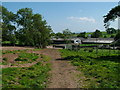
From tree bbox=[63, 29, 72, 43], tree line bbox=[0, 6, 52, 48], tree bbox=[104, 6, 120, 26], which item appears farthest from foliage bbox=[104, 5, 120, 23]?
tree bbox=[63, 29, 72, 43]

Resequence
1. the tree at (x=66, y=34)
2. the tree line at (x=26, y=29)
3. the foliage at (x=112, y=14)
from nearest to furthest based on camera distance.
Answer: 1. the foliage at (x=112, y=14)
2. the tree line at (x=26, y=29)
3. the tree at (x=66, y=34)

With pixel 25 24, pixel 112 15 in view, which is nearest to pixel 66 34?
pixel 25 24

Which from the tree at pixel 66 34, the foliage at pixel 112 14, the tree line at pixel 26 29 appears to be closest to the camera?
the foliage at pixel 112 14

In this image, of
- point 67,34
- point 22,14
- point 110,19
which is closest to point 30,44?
point 22,14

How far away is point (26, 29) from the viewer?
232 ft

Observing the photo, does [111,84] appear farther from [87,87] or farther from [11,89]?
[11,89]

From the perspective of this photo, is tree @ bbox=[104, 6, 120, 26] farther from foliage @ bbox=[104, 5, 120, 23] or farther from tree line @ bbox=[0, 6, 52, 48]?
tree line @ bbox=[0, 6, 52, 48]

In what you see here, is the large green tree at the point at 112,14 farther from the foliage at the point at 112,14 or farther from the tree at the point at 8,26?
the tree at the point at 8,26

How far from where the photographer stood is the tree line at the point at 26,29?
6644 cm

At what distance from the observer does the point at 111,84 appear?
11.8 metres

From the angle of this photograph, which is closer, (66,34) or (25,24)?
(25,24)

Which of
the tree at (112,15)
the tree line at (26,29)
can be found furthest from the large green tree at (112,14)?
the tree line at (26,29)

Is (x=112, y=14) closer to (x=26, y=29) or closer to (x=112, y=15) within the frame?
(x=112, y=15)

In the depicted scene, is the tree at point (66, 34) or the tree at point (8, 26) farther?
the tree at point (66, 34)
